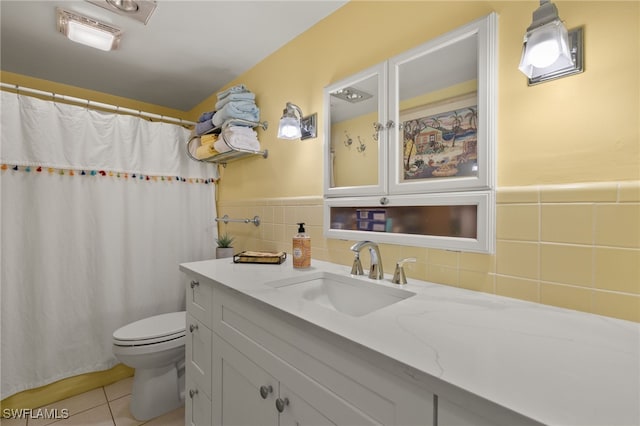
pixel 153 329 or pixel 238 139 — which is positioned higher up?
pixel 238 139

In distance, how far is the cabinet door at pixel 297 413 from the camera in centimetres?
72

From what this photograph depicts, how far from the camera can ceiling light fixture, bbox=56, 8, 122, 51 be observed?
154 centimetres

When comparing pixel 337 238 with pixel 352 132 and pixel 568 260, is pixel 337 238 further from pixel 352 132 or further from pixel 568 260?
pixel 568 260

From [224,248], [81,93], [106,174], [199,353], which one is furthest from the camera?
[81,93]

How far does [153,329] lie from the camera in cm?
173

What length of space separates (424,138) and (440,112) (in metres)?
0.10

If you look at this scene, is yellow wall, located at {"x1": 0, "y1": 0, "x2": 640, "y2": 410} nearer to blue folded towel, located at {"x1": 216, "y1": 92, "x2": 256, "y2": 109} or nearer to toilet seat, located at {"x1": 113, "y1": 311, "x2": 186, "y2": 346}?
blue folded towel, located at {"x1": 216, "y1": 92, "x2": 256, "y2": 109}

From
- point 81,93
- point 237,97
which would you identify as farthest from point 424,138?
point 81,93

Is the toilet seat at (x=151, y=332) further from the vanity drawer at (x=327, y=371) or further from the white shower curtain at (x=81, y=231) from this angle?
the vanity drawer at (x=327, y=371)

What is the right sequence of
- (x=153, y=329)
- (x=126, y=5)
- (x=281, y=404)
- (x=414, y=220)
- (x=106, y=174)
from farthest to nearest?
(x=106, y=174), (x=153, y=329), (x=126, y=5), (x=414, y=220), (x=281, y=404)

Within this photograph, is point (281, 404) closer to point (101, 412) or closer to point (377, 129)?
point (377, 129)

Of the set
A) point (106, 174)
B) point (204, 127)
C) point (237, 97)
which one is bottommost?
point (106, 174)

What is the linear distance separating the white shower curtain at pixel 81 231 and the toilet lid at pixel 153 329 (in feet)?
1.13

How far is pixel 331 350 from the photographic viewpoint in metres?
0.69
